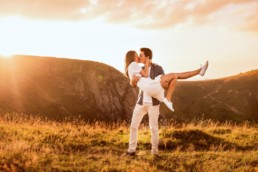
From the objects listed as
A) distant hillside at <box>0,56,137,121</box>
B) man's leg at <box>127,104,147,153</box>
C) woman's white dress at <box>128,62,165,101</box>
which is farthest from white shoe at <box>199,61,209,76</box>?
distant hillside at <box>0,56,137,121</box>

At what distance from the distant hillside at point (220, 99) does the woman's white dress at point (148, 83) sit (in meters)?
66.5

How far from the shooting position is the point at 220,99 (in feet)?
315

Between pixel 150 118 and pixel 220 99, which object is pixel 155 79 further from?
pixel 220 99

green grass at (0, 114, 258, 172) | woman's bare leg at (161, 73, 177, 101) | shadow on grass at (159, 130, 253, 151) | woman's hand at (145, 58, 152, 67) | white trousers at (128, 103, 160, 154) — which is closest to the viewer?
green grass at (0, 114, 258, 172)

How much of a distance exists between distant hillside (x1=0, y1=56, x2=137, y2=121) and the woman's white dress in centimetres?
4230

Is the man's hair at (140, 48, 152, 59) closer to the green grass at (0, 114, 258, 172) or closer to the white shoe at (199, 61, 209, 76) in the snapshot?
the white shoe at (199, 61, 209, 76)

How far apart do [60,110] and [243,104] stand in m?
53.5

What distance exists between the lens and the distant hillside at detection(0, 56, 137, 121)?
2192 inches

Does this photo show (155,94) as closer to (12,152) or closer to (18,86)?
(12,152)

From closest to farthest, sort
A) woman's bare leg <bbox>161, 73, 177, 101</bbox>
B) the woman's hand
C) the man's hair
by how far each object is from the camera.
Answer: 1. woman's bare leg <bbox>161, 73, 177, 101</bbox>
2. the woman's hand
3. the man's hair

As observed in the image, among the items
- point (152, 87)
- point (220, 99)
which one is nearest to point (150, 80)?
point (152, 87)

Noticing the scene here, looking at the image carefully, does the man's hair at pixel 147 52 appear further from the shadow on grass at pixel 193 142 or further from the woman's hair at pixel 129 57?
the shadow on grass at pixel 193 142

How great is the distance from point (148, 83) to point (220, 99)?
8872 cm

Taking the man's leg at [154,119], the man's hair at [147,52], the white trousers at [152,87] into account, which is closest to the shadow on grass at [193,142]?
the man's leg at [154,119]
